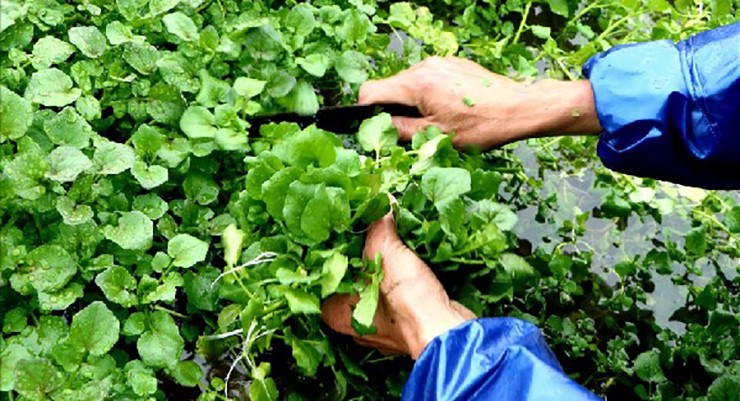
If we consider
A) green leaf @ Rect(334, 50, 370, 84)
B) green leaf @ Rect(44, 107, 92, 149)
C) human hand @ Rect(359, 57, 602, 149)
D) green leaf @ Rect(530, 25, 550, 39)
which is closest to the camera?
green leaf @ Rect(44, 107, 92, 149)

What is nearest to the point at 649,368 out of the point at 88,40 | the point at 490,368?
the point at 490,368

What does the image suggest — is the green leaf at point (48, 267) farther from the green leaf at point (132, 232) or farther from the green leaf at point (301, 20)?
the green leaf at point (301, 20)

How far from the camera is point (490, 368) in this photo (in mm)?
1024

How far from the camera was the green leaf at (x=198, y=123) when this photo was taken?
128cm

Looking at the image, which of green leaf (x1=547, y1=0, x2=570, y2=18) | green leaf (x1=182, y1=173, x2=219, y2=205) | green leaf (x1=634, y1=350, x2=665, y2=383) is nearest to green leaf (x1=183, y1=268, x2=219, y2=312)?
green leaf (x1=182, y1=173, x2=219, y2=205)

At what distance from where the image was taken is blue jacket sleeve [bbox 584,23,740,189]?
118 centimetres

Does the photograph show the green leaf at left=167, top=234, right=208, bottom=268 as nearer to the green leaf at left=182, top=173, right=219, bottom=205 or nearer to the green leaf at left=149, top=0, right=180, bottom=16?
the green leaf at left=182, top=173, right=219, bottom=205

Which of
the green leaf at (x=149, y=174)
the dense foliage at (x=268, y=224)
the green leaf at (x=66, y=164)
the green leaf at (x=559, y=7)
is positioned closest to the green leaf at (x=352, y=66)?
the dense foliage at (x=268, y=224)

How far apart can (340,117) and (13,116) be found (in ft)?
1.48

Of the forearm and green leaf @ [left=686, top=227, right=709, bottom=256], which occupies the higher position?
the forearm

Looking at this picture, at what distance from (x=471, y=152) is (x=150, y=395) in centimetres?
53

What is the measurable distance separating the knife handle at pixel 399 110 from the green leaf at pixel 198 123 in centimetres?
23

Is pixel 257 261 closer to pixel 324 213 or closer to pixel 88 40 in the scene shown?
pixel 324 213

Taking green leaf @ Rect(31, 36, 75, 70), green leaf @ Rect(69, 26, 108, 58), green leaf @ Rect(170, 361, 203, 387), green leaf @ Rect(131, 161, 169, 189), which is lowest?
green leaf @ Rect(170, 361, 203, 387)
